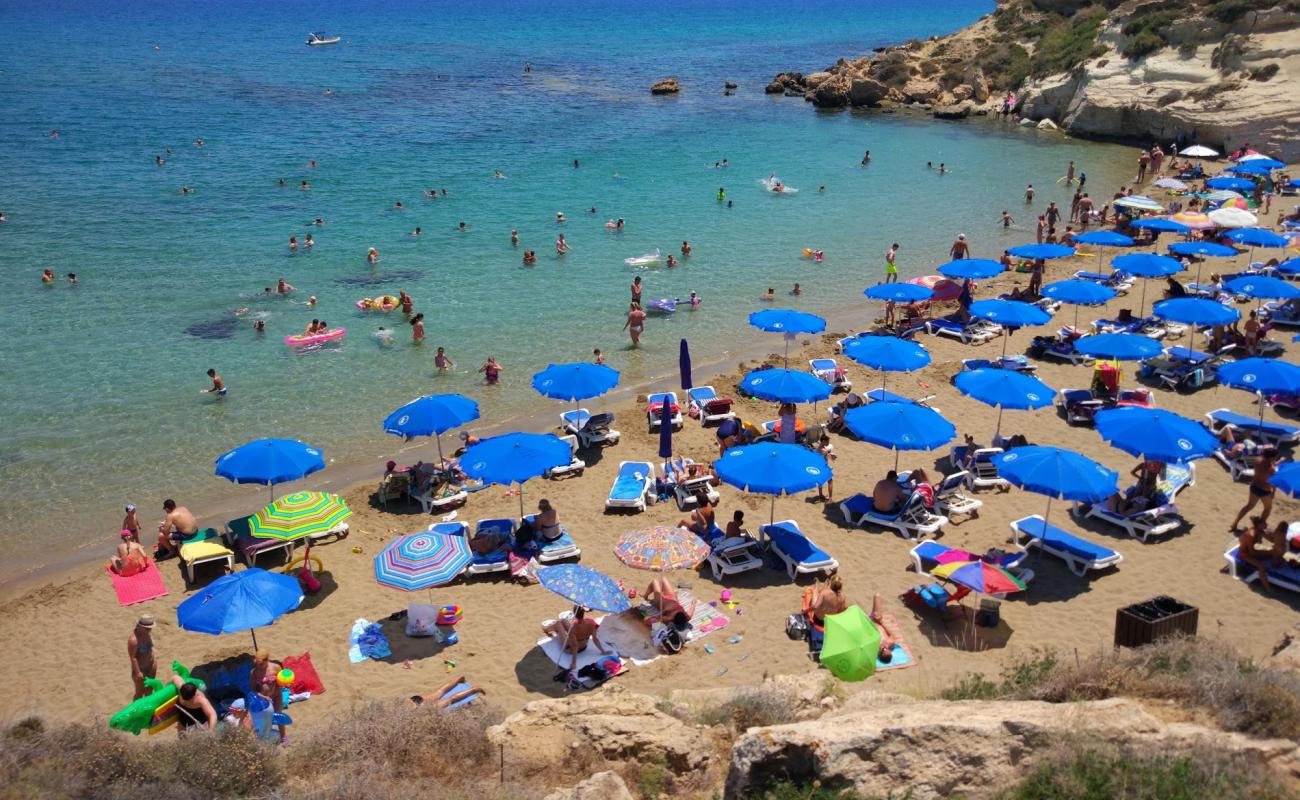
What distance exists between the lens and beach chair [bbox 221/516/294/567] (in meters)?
13.6

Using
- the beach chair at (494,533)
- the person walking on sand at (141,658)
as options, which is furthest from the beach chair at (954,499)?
the person walking on sand at (141,658)

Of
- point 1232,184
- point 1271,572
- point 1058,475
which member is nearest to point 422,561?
point 1058,475

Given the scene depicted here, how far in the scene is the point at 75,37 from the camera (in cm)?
9494

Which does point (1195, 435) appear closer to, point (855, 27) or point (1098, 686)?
point (1098, 686)

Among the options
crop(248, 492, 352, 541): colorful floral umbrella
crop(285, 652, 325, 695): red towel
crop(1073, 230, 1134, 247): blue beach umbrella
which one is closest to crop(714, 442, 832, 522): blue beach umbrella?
crop(248, 492, 352, 541): colorful floral umbrella

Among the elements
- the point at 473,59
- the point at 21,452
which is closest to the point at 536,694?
the point at 21,452

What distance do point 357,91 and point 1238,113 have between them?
1993 inches

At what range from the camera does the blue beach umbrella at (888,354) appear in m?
16.9

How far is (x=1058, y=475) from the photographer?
12.1 meters

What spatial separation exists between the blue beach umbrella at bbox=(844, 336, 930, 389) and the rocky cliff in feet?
97.5

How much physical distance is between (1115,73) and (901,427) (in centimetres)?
4078

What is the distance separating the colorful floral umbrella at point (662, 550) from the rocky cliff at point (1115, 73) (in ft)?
120

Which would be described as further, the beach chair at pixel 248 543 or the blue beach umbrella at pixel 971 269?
the blue beach umbrella at pixel 971 269

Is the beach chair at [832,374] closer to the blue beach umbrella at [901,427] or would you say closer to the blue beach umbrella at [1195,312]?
the blue beach umbrella at [901,427]
